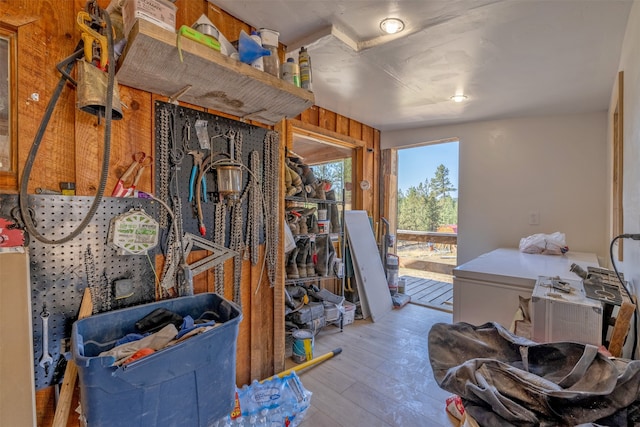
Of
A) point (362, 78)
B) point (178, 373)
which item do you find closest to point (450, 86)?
point (362, 78)

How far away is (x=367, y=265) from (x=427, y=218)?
7.89 feet

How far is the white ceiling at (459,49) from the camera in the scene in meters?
1.50

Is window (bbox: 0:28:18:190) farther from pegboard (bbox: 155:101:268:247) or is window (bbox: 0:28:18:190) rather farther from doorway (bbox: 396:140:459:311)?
doorway (bbox: 396:140:459:311)

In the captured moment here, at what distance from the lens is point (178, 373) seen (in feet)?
3.18

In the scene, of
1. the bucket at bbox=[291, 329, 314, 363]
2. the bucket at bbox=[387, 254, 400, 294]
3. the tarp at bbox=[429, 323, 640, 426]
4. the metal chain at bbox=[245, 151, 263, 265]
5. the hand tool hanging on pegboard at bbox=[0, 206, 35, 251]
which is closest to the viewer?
the tarp at bbox=[429, 323, 640, 426]

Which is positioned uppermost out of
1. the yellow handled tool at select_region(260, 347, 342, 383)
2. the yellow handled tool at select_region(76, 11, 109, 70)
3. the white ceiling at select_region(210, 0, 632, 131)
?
the white ceiling at select_region(210, 0, 632, 131)

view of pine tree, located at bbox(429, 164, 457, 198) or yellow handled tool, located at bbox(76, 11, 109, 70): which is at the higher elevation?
yellow handled tool, located at bbox(76, 11, 109, 70)

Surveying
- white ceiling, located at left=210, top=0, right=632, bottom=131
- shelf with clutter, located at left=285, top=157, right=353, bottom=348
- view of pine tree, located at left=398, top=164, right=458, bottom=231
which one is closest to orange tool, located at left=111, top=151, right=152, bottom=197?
white ceiling, located at left=210, top=0, right=632, bottom=131

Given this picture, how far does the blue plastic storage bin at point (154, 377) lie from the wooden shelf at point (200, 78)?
39.9 inches

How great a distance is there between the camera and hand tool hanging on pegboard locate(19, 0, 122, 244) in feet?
3.32

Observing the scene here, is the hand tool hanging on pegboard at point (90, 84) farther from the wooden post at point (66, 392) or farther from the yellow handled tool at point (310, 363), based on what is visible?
the yellow handled tool at point (310, 363)

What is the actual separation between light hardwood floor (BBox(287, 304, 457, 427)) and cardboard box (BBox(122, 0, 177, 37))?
6.52 feet

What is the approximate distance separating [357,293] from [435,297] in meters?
1.35

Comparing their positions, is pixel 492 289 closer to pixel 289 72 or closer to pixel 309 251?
pixel 309 251
